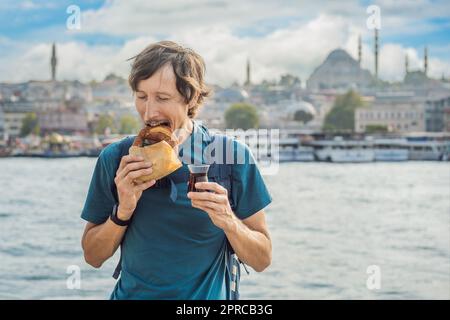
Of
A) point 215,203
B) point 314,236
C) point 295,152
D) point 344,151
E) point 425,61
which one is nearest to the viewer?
point 215,203

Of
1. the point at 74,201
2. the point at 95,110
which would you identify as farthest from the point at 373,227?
the point at 95,110

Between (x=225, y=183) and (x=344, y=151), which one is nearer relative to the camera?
(x=225, y=183)

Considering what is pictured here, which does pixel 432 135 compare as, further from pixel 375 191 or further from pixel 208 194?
pixel 208 194

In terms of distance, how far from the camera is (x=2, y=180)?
16609 mm

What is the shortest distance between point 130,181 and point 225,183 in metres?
0.08

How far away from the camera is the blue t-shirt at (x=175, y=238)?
705 millimetres

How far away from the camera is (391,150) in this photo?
2084 centimetres

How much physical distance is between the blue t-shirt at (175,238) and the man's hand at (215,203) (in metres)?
0.04

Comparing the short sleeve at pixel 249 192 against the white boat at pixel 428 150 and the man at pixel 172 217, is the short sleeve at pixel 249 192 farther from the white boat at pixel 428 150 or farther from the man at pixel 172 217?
the white boat at pixel 428 150

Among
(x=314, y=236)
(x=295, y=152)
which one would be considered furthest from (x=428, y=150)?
(x=314, y=236)

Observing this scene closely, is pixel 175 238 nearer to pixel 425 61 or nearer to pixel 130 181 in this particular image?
pixel 130 181

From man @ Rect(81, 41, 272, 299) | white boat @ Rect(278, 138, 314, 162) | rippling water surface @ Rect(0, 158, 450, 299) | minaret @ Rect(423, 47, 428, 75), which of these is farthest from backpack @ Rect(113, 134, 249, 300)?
minaret @ Rect(423, 47, 428, 75)

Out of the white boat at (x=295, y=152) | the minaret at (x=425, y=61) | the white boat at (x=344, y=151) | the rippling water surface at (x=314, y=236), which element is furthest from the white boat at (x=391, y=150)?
the minaret at (x=425, y=61)

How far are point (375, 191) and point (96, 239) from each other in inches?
540
